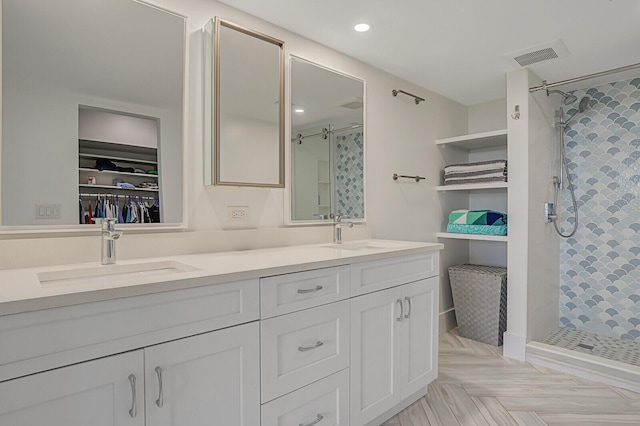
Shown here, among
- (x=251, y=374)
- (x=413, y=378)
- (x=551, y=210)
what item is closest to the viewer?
(x=251, y=374)

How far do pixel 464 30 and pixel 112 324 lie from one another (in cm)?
227

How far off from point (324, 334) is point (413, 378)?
793 millimetres

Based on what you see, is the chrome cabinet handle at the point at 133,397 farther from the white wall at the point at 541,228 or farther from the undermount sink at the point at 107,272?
the white wall at the point at 541,228

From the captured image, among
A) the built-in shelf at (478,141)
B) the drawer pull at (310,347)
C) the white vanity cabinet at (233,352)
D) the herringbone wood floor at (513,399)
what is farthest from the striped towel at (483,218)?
the drawer pull at (310,347)

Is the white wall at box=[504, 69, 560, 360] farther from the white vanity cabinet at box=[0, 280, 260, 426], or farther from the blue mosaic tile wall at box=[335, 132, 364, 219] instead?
the white vanity cabinet at box=[0, 280, 260, 426]

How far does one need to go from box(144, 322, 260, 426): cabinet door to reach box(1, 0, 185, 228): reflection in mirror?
2.39ft

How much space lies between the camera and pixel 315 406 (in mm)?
1574

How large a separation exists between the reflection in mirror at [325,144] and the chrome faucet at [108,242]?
995mm

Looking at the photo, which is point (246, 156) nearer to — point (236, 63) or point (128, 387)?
point (236, 63)

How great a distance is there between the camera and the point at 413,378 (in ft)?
6.83

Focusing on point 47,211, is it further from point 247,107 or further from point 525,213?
point 525,213

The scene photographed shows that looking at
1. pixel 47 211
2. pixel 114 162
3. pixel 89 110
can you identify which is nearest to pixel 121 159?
pixel 114 162

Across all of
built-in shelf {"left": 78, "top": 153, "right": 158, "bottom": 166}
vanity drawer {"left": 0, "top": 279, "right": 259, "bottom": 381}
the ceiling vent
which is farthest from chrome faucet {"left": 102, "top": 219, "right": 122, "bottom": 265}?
the ceiling vent

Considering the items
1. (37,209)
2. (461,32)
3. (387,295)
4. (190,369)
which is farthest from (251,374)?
(461,32)
